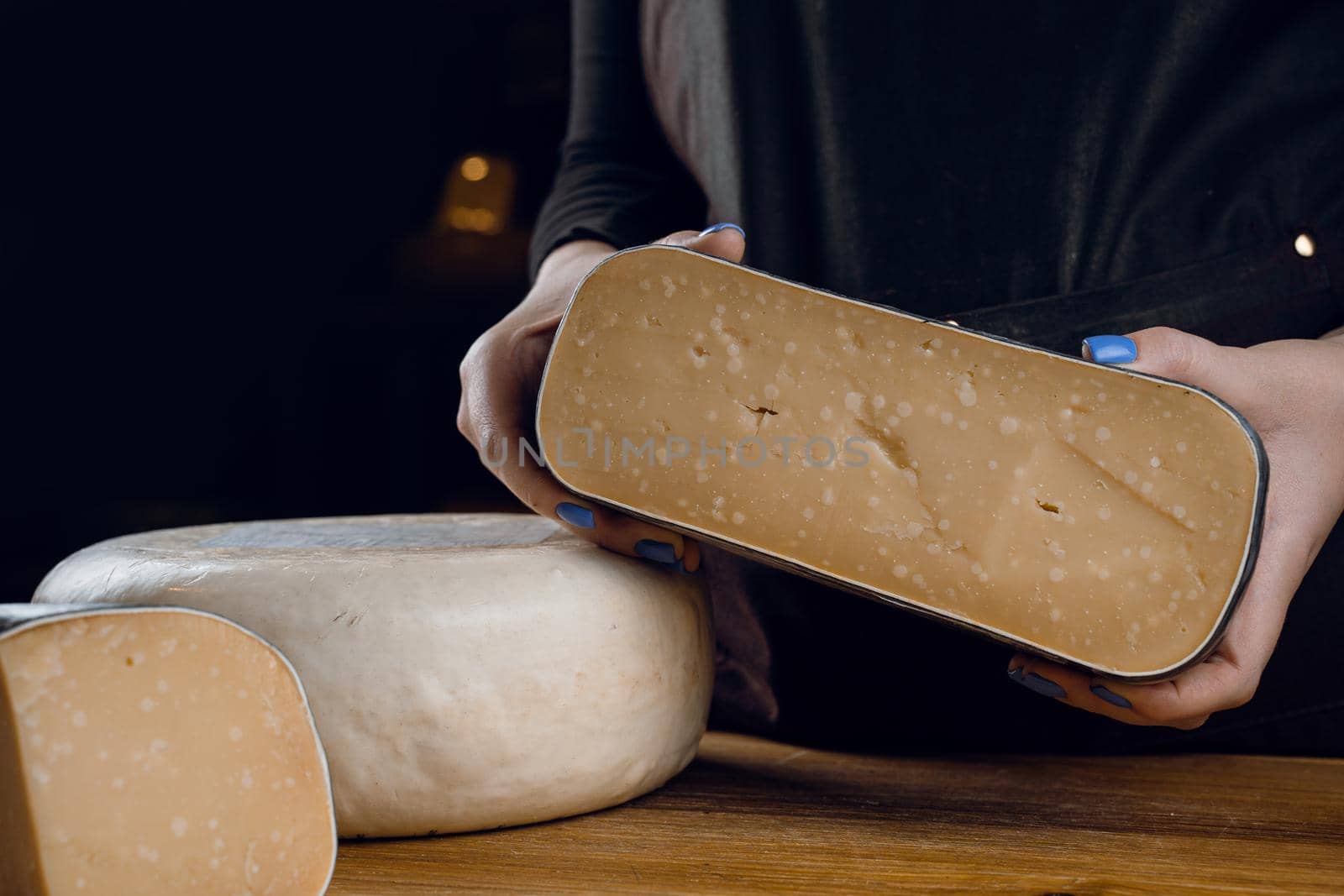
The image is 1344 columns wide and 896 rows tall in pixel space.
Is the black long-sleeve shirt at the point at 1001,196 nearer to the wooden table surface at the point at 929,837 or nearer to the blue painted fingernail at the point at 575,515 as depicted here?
the wooden table surface at the point at 929,837

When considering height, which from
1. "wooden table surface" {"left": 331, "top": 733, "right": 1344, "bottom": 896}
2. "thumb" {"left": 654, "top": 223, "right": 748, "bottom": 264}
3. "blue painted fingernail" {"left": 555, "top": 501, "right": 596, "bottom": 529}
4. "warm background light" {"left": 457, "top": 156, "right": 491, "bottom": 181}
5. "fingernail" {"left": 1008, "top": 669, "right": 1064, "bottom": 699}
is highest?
"warm background light" {"left": 457, "top": 156, "right": 491, "bottom": 181}

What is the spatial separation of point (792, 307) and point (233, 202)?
2359mm

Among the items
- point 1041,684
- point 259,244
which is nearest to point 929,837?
point 1041,684

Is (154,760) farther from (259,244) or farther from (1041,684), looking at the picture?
(259,244)

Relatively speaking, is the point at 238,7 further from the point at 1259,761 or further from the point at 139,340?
the point at 1259,761

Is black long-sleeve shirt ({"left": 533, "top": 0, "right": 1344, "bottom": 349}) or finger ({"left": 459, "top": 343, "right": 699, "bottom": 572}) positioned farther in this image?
black long-sleeve shirt ({"left": 533, "top": 0, "right": 1344, "bottom": 349})

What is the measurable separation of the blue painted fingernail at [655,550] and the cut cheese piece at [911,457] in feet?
0.38

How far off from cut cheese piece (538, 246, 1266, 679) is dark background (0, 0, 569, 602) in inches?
77.2

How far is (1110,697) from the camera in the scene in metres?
0.85

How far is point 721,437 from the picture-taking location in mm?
848

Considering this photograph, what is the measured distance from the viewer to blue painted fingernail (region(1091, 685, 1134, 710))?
0.85 m

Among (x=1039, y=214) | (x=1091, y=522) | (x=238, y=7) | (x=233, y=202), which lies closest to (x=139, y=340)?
(x=233, y=202)

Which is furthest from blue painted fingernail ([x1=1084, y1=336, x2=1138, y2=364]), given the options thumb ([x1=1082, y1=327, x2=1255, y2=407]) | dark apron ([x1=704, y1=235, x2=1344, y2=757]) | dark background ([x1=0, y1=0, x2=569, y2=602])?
dark background ([x1=0, y1=0, x2=569, y2=602])

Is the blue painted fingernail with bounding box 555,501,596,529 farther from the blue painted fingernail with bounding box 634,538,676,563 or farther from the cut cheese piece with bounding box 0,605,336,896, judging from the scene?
the cut cheese piece with bounding box 0,605,336,896
